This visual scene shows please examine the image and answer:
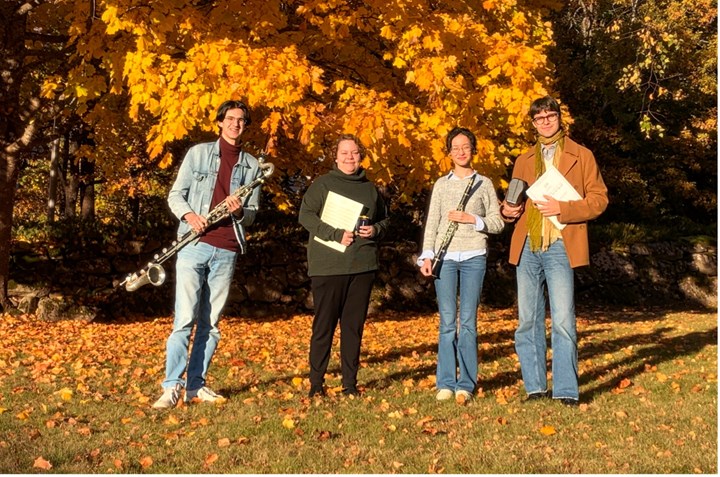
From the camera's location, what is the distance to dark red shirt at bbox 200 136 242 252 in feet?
17.6

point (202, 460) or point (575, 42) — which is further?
point (575, 42)

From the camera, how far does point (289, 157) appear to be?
11.5 m

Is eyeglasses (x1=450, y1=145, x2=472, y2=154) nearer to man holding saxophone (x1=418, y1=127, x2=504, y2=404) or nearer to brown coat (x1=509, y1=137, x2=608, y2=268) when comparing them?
man holding saxophone (x1=418, y1=127, x2=504, y2=404)

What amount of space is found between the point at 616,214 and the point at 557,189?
50.0 feet

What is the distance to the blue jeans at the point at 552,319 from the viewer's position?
5383 mm

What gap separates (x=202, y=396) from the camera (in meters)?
5.62

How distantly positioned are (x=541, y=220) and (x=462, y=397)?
140cm

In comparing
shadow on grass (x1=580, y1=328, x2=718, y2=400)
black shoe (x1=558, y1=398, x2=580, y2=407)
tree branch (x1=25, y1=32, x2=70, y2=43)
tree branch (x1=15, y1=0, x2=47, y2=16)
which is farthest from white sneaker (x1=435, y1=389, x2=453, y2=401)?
tree branch (x1=25, y1=32, x2=70, y2=43)

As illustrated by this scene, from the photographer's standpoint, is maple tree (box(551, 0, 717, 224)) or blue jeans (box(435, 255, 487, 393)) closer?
blue jeans (box(435, 255, 487, 393))

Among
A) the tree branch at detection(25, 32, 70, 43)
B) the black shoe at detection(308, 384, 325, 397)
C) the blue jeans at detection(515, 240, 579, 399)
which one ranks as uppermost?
the tree branch at detection(25, 32, 70, 43)

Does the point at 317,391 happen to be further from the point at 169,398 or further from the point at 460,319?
the point at 460,319

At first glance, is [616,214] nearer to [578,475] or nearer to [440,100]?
[440,100]

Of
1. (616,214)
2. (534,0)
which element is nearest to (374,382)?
(534,0)

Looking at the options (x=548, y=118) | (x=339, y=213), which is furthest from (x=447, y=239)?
(x=548, y=118)
